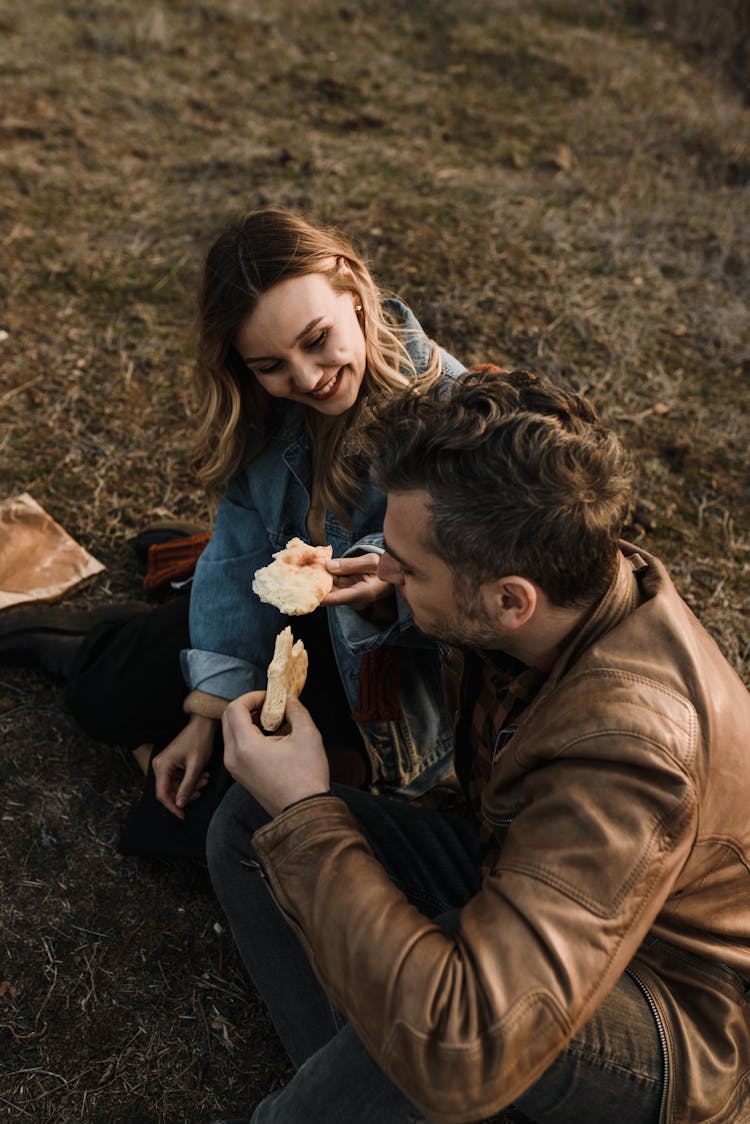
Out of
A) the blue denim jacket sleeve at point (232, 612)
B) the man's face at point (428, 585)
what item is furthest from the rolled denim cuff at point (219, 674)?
the man's face at point (428, 585)

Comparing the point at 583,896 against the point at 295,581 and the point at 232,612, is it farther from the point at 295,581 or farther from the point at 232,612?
the point at 232,612

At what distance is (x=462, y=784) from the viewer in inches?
95.5

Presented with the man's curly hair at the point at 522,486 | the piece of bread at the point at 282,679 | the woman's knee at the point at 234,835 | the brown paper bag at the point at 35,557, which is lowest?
the brown paper bag at the point at 35,557

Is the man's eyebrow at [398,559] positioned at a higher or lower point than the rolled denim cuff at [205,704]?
higher

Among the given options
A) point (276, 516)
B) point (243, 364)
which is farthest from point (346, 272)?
point (276, 516)

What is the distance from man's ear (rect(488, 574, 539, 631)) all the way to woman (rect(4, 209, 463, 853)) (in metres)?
0.74

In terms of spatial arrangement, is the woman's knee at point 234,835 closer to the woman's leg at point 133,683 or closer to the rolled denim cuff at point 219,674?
the rolled denim cuff at point 219,674

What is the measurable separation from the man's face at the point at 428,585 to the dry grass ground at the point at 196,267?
1.29m

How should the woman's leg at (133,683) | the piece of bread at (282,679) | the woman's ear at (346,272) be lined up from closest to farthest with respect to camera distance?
the piece of bread at (282,679), the woman's ear at (346,272), the woman's leg at (133,683)

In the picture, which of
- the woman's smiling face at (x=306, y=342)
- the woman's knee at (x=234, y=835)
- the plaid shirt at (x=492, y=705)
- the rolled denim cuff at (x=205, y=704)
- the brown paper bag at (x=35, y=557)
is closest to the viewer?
the plaid shirt at (x=492, y=705)

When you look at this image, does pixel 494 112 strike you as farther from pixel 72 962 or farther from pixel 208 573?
pixel 72 962

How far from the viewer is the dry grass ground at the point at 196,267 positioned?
98.9 inches

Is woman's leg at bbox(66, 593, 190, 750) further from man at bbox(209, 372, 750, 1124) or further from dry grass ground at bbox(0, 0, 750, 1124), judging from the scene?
man at bbox(209, 372, 750, 1124)

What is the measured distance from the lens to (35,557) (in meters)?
3.56
